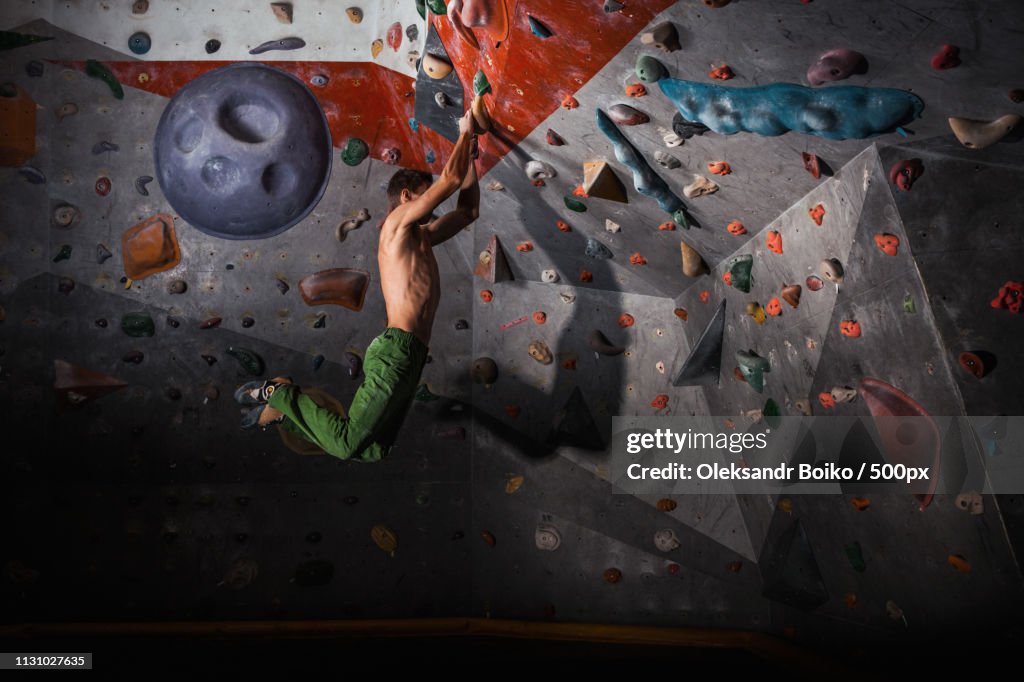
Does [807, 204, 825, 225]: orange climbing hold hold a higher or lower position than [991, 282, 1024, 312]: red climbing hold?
higher

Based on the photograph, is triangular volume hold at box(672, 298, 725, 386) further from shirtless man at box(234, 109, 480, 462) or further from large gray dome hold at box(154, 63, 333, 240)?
large gray dome hold at box(154, 63, 333, 240)

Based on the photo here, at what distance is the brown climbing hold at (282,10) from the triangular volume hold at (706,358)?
230 centimetres

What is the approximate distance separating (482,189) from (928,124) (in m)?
1.97

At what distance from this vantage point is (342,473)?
410cm

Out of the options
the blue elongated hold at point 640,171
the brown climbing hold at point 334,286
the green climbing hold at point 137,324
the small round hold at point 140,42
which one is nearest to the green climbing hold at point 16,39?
the small round hold at point 140,42

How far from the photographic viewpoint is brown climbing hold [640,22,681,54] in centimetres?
226

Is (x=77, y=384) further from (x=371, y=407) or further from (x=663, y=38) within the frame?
(x=663, y=38)

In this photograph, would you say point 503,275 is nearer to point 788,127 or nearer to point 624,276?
point 624,276

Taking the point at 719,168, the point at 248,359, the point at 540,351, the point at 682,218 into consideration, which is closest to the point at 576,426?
the point at 540,351

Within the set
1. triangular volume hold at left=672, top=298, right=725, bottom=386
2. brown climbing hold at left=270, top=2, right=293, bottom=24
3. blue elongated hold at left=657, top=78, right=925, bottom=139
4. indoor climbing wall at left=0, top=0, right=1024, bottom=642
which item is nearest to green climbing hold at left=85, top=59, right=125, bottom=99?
indoor climbing wall at left=0, top=0, right=1024, bottom=642

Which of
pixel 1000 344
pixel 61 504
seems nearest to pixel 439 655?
pixel 61 504

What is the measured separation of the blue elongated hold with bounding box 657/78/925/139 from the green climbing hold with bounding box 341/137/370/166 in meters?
1.79

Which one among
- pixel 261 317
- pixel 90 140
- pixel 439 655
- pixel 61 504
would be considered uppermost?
pixel 90 140

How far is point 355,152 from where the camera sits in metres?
3.85
